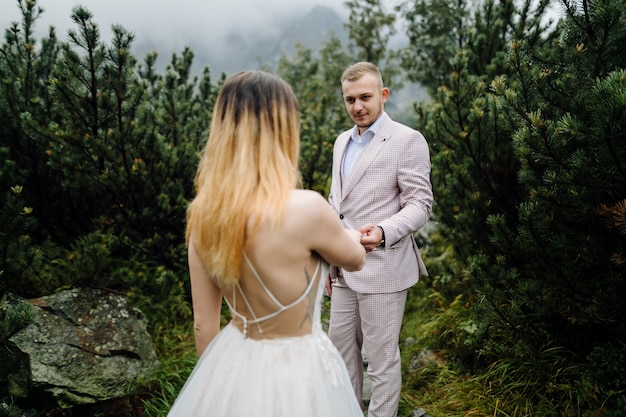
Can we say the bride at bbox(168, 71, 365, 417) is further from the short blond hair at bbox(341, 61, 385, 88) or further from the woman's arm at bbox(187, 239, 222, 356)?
the short blond hair at bbox(341, 61, 385, 88)

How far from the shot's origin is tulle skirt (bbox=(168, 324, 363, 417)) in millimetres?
1516

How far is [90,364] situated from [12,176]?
1.70 meters

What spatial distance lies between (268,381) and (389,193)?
4.71 feet

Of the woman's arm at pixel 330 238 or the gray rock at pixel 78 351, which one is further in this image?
the gray rock at pixel 78 351

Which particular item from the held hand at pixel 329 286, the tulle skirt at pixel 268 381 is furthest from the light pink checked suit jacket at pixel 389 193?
the tulle skirt at pixel 268 381

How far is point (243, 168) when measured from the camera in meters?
1.46

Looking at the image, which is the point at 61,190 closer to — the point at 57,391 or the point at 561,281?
the point at 57,391

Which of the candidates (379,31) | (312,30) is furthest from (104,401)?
(312,30)

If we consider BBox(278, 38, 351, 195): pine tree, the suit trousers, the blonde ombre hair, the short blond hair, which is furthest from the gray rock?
BBox(278, 38, 351, 195): pine tree

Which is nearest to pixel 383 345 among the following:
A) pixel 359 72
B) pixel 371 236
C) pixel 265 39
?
pixel 371 236

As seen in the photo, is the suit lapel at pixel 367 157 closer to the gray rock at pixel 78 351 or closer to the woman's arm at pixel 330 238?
the woman's arm at pixel 330 238

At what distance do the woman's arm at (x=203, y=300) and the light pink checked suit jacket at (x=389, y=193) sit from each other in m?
1.12

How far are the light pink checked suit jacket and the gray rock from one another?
204 centimetres

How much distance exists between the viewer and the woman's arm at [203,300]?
1.64 m
